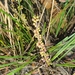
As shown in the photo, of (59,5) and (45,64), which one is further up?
(59,5)

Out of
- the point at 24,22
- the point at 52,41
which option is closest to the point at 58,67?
the point at 52,41

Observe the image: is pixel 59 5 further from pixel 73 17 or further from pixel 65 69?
pixel 65 69

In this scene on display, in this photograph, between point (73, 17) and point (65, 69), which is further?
point (73, 17)

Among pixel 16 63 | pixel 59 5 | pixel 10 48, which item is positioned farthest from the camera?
pixel 59 5

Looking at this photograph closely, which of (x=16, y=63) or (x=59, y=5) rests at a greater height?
(x=59, y=5)

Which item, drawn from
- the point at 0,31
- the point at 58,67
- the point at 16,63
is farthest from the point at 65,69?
the point at 0,31

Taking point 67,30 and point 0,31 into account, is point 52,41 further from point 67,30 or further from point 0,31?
point 0,31

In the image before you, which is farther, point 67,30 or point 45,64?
point 67,30

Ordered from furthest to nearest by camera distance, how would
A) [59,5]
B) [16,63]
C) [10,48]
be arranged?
1. [59,5]
2. [10,48]
3. [16,63]

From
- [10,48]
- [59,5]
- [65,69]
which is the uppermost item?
[59,5]

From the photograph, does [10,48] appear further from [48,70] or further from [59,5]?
[59,5]
